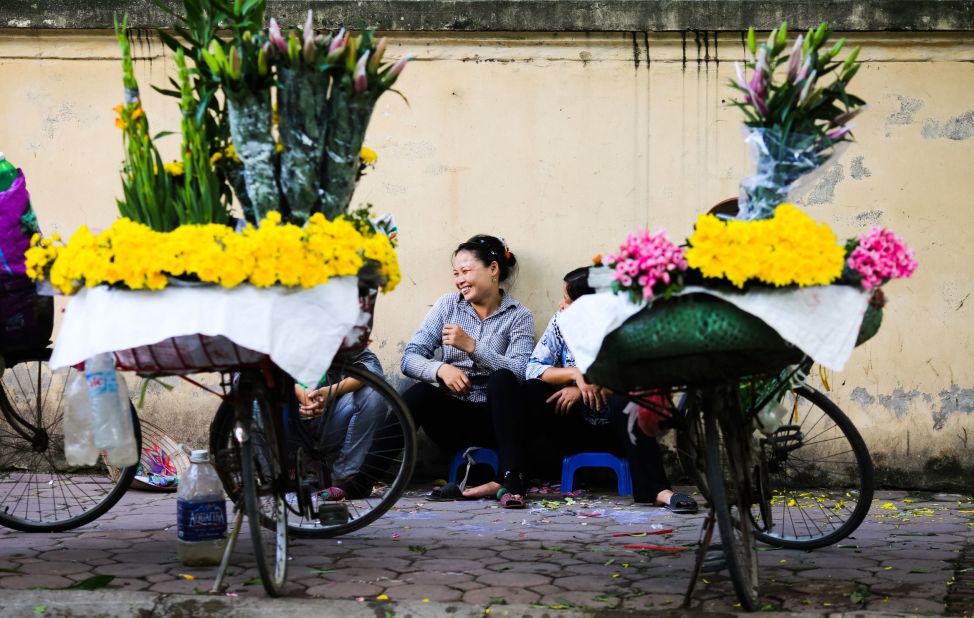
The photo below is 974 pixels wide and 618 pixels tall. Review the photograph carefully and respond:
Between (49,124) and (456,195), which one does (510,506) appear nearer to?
(456,195)

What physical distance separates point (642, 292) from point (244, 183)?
1.52m

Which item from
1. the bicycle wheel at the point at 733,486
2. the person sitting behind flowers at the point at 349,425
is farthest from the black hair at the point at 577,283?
the bicycle wheel at the point at 733,486

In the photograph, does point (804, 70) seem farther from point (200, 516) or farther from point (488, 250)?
point (488, 250)

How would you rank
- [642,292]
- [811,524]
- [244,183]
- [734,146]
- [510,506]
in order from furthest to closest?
[734,146]
[510,506]
[811,524]
[244,183]
[642,292]

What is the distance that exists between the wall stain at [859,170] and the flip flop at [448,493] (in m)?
2.81

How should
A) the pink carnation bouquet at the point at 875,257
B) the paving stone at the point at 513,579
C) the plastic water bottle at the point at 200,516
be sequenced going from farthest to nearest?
the plastic water bottle at the point at 200,516 → the paving stone at the point at 513,579 → the pink carnation bouquet at the point at 875,257

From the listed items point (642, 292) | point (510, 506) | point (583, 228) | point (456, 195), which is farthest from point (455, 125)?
point (642, 292)

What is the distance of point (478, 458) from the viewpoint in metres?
6.66

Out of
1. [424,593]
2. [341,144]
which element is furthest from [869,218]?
[424,593]

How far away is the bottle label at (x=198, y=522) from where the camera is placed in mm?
4633

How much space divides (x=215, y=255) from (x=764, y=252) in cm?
174

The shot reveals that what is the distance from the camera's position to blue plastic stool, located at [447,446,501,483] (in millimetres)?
6652

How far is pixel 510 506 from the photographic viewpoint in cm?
617

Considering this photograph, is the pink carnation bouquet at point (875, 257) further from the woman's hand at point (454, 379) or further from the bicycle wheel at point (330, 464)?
the woman's hand at point (454, 379)
